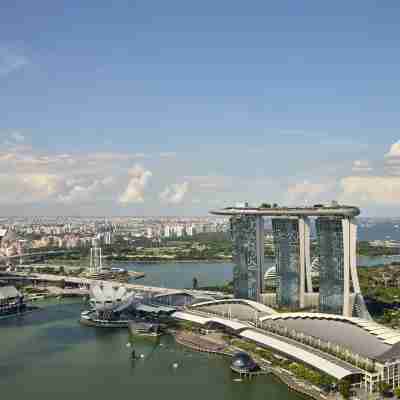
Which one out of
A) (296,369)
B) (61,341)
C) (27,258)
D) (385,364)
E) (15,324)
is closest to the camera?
(385,364)

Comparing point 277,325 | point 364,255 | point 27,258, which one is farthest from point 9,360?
point 364,255

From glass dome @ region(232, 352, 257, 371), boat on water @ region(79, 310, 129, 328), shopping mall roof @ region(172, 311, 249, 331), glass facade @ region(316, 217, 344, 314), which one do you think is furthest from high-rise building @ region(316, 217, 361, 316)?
boat on water @ region(79, 310, 129, 328)

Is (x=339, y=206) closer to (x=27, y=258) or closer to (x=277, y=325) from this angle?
(x=277, y=325)

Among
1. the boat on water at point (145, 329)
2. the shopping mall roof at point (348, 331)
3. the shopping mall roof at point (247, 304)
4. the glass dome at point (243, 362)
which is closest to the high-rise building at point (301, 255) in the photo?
the shopping mall roof at point (247, 304)

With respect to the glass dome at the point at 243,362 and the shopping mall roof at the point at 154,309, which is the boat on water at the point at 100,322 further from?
the glass dome at the point at 243,362

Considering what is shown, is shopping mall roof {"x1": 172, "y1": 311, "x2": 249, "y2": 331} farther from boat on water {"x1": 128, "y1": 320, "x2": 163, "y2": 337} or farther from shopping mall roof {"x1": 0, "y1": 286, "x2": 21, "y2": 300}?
shopping mall roof {"x1": 0, "y1": 286, "x2": 21, "y2": 300}
